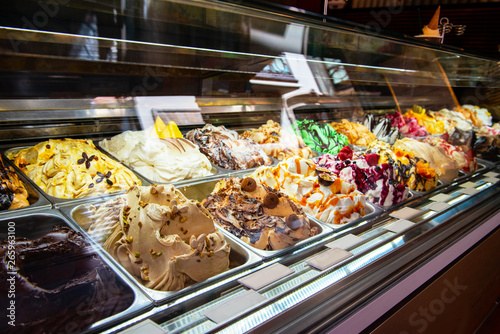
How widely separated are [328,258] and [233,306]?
1.54ft

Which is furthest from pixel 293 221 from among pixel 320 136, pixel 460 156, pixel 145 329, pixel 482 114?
pixel 482 114

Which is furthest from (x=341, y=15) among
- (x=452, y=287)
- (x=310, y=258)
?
(x=310, y=258)

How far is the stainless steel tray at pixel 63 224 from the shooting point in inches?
36.3

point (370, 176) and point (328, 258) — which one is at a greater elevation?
point (370, 176)

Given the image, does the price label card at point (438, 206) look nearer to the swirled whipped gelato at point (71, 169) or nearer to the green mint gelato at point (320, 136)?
the green mint gelato at point (320, 136)

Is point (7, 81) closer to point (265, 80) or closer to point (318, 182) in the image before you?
point (265, 80)

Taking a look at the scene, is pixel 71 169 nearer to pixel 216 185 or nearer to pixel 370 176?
pixel 216 185

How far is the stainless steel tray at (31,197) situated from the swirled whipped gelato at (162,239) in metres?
0.23

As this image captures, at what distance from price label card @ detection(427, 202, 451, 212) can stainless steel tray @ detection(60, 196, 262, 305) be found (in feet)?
4.00

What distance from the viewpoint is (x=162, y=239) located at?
1188mm

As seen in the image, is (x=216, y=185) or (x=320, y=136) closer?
(x=216, y=185)

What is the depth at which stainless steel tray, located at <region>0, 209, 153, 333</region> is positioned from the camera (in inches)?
36.3

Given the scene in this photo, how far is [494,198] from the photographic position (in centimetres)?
248

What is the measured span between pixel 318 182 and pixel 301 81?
887 millimetres
